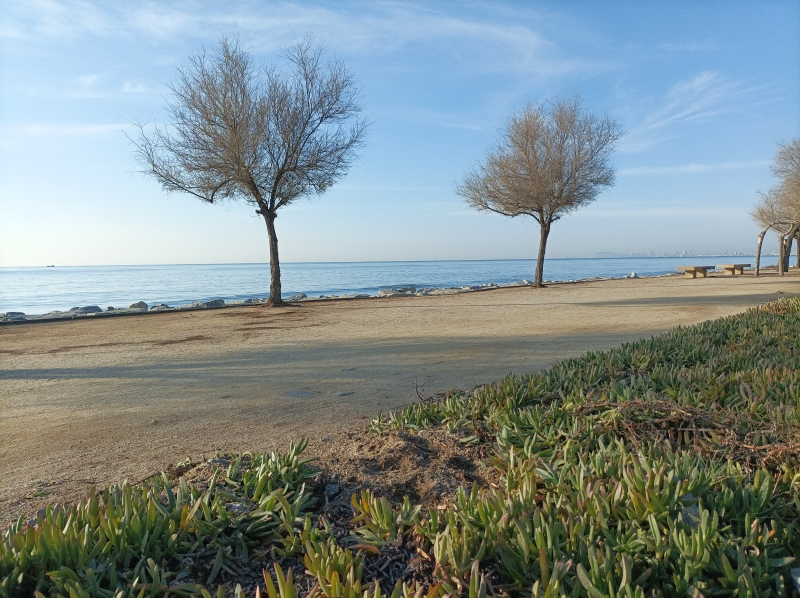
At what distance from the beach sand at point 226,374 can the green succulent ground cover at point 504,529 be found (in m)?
1.33

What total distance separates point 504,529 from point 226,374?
5984mm

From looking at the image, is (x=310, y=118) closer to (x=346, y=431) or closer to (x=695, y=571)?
(x=346, y=431)

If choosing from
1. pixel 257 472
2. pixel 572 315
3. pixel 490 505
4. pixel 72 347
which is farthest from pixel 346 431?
pixel 572 315

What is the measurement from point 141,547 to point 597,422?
8.38 ft

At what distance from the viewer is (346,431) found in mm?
4637

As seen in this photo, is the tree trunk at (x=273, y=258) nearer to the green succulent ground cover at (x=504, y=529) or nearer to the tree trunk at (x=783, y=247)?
the green succulent ground cover at (x=504, y=529)

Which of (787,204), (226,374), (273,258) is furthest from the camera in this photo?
(787,204)

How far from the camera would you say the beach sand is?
14.3 ft

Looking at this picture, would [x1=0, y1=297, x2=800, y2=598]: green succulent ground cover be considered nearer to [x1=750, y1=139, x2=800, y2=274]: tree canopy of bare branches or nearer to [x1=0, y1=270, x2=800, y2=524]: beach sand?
[x1=0, y1=270, x2=800, y2=524]: beach sand

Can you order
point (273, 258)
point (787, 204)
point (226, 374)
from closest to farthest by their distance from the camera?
point (226, 374), point (273, 258), point (787, 204)

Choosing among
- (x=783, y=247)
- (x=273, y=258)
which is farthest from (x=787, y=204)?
(x=273, y=258)

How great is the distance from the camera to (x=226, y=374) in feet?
24.7

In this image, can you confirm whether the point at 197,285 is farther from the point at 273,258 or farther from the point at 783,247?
the point at 783,247

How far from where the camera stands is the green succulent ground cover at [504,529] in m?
1.94
